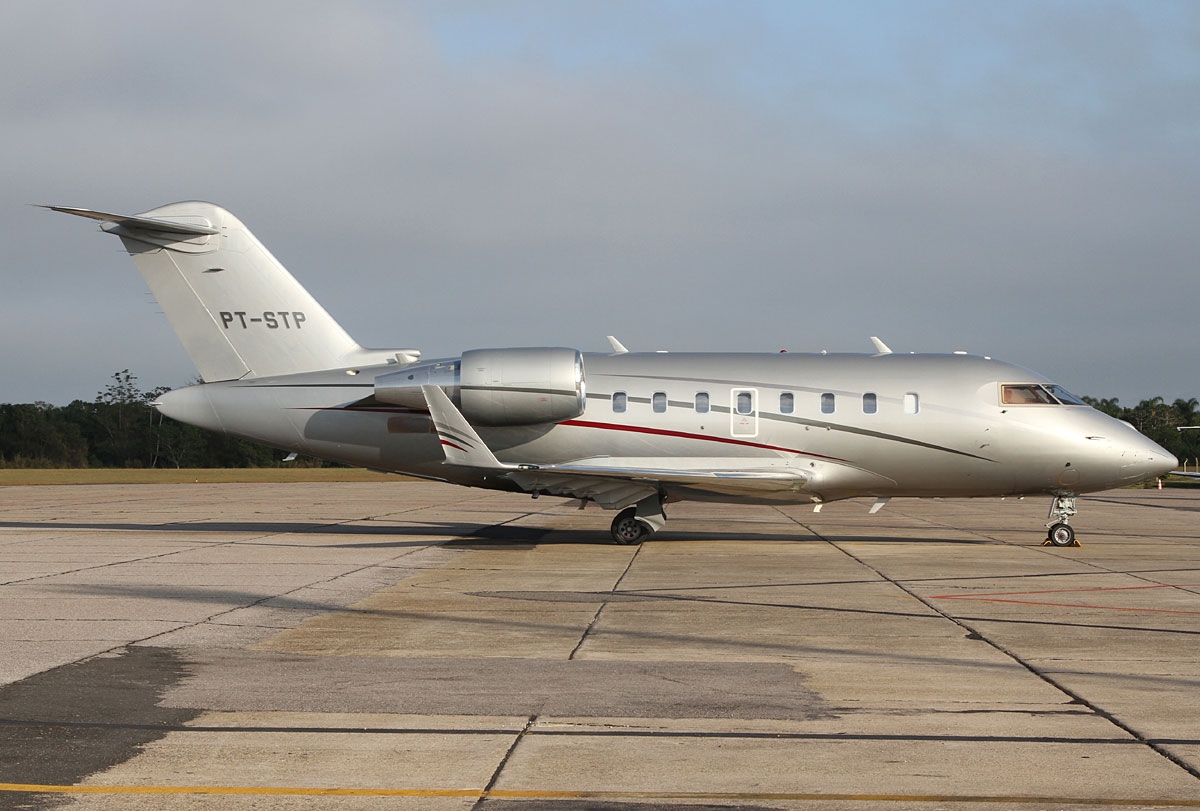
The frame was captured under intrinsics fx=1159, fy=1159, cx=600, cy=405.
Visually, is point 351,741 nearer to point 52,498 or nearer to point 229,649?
point 229,649

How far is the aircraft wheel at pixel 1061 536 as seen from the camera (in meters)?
22.0

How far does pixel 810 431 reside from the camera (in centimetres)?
2150

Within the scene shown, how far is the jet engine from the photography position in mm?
21109

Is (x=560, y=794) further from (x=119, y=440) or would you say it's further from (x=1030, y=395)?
(x=119, y=440)

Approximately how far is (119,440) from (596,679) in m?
105

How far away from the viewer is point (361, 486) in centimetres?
5459

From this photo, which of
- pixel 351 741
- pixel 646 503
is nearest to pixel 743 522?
pixel 646 503

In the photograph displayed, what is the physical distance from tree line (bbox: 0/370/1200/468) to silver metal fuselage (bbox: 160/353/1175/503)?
76.2 metres

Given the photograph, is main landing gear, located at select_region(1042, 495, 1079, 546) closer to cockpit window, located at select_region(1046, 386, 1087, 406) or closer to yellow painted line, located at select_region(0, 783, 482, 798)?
cockpit window, located at select_region(1046, 386, 1087, 406)

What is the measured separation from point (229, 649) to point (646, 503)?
39.9 ft

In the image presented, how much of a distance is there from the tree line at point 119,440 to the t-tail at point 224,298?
245ft

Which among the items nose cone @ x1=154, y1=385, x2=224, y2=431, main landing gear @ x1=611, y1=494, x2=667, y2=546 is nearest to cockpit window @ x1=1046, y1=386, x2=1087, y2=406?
main landing gear @ x1=611, y1=494, x2=667, y2=546

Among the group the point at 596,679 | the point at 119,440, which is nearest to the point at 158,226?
the point at 596,679

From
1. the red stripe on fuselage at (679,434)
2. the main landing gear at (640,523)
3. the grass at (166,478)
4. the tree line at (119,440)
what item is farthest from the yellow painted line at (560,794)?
the tree line at (119,440)
